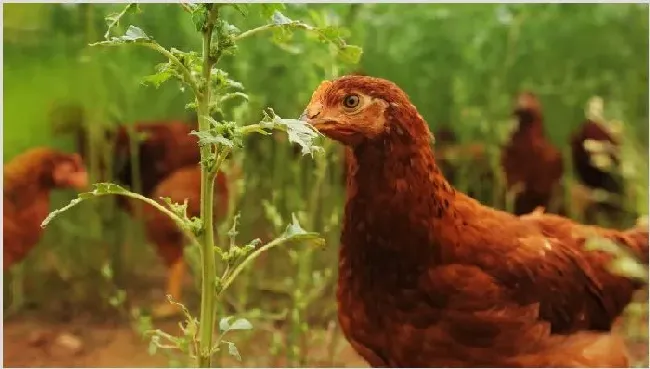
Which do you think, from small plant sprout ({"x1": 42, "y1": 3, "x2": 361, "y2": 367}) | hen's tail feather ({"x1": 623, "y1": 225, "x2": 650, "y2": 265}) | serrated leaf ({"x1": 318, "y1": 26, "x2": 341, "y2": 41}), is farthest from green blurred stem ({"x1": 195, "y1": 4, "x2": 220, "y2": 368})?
hen's tail feather ({"x1": 623, "y1": 225, "x2": 650, "y2": 265})

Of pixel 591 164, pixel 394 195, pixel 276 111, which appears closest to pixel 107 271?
pixel 276 111

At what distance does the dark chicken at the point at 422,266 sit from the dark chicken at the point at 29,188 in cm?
47

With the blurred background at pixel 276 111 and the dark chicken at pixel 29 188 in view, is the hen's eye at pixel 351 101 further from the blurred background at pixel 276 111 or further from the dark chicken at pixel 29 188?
the dark chicken at pixel 29 188

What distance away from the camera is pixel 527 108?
1.19 meters

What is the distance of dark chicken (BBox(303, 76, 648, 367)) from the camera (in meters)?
0.78

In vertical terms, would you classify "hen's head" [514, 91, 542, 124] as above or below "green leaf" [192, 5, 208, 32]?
below

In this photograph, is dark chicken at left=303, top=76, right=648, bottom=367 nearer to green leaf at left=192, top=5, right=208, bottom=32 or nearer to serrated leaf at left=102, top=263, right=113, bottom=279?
green leaf at left=192, top=5, right=208, bottom=32

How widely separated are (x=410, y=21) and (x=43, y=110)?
588 mm

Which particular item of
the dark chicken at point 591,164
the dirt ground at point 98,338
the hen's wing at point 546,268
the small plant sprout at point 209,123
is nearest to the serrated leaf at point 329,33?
the small plant sprout at point 209,123

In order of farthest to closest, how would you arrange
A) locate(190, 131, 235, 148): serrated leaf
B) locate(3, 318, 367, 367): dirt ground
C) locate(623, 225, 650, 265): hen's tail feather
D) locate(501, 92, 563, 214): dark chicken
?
locate(501, 92, 563, 214): dark chicken
locate(3, 318, 367, 367): dirt ground
locate(623, 225, 650, 265): hen's tail feather
locate(190, 131, 235, 148): serrated leaf

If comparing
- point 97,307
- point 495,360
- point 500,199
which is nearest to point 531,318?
point 495,360

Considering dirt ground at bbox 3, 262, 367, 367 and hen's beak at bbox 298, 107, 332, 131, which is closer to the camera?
hen's beak at bbox 298, 107, 332, 131

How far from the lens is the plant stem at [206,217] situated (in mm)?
623

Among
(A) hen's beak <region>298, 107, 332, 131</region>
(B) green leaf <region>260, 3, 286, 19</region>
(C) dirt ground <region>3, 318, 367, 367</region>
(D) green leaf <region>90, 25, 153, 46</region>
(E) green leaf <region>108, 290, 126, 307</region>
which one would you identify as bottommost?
(C) dirt ground <region>3, 318, 367, 367</region>
